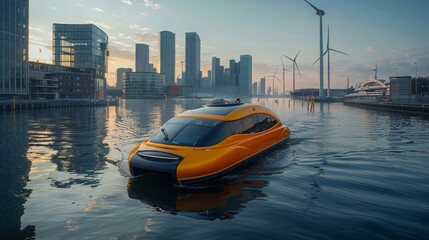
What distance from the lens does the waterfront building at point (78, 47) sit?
457 ft

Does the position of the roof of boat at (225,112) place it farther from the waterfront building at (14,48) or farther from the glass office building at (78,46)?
the glass office building at (78,46)

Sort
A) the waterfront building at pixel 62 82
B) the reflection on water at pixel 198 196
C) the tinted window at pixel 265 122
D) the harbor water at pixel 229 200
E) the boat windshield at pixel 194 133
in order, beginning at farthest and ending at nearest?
the waterfront building at pixel 62 82 < the tinted window at pixel 265 122 < the boat windshield at pixel 194 133 < the reflection on water at pixel 198 196 < the harbor water at pixel 229 200

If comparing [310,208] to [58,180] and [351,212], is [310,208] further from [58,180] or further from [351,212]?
[58,180]

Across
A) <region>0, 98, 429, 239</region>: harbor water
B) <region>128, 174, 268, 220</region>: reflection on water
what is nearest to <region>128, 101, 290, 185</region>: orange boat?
<region>128, 174, 268, 220</region>: reflection on water

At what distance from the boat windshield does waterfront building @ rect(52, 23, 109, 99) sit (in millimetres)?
131948

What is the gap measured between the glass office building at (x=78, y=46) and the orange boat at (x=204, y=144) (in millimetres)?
137729

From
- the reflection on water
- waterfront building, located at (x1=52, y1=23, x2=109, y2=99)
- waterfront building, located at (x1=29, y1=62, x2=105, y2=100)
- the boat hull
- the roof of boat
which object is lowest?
the reflection on water

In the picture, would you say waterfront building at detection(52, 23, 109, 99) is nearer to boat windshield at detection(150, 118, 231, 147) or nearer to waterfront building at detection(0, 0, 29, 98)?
waterfront building at detection(0, 0, 29, 98)

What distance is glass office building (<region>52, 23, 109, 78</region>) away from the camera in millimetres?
139250

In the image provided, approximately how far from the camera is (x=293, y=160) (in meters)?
13.6

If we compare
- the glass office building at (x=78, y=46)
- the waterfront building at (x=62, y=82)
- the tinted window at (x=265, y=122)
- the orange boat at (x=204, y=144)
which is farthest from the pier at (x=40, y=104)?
the orange boat at (x=204, y=144)

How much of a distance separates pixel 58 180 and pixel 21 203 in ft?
7.65

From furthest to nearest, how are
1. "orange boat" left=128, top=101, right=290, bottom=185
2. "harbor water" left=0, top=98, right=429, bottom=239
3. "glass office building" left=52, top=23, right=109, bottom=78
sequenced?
"glass office building" left=52, top=23, right=109, bottom=78
"orange boat" left=128, top=101, right=290, bottom=185
"harbor water" left=0, top=98, right=429, bottom=239


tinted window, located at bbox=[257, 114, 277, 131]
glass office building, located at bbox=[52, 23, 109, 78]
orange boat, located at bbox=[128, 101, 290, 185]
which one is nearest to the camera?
orange boat, located at bbox=[128, 101, 290, 185]
